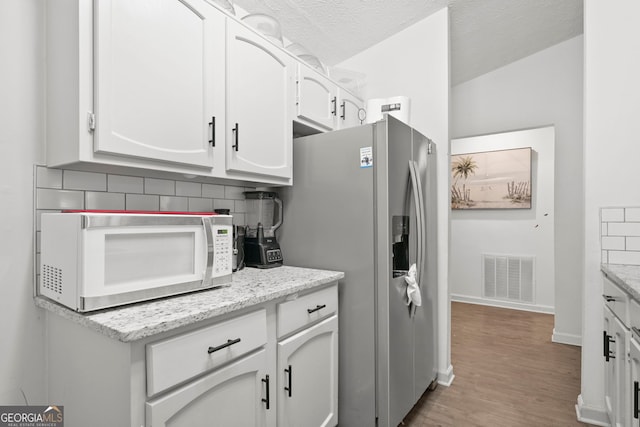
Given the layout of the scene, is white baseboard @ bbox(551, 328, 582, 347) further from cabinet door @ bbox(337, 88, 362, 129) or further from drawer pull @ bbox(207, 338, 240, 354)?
drawer pull @ bbox(207, 338, 240, 354)

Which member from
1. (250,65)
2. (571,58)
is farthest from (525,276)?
(250,65)

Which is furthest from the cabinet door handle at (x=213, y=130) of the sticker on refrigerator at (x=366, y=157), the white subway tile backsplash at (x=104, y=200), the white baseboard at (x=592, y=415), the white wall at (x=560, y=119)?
the white wall at (x=560, y=119)

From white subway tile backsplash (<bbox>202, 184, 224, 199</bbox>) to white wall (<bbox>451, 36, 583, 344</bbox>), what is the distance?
10.0ft

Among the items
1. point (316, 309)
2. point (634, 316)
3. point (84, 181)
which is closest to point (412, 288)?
point (316, 309)

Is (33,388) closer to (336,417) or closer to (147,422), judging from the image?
(147,422)

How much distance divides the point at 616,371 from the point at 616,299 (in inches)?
13.1

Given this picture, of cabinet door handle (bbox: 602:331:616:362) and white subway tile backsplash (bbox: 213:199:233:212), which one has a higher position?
white subway tile backsplash (bbox: 213:199:233:212)

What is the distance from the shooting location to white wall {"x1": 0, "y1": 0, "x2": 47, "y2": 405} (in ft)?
3.70

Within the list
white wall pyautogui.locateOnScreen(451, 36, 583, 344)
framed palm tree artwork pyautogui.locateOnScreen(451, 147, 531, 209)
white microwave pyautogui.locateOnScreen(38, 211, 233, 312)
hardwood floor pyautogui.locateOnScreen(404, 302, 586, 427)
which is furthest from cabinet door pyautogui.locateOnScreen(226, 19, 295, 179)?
framed palm tree artwork pyautogui.locateOnScreen(451, 147, 531, 209)

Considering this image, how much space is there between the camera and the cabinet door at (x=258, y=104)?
152cm

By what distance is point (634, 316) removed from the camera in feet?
4.10

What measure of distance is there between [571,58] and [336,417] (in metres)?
3.74

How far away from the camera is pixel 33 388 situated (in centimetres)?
119

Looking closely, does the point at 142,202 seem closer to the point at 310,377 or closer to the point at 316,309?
the point at 316,309
